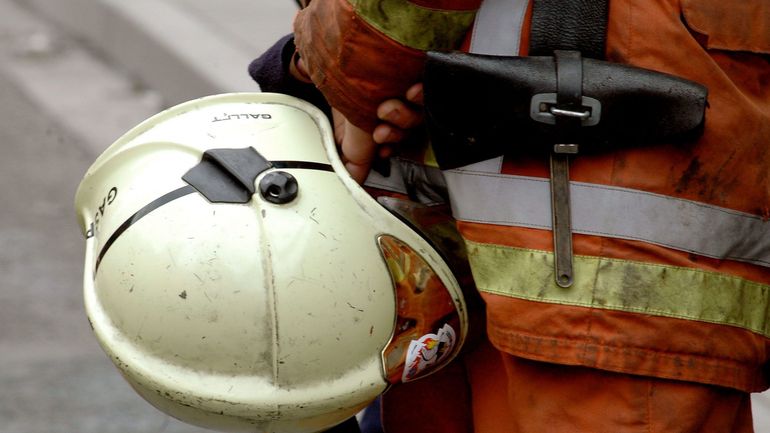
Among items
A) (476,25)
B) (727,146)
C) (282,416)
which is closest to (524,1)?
(476,25)

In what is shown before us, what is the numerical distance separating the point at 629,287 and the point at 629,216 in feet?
0.33

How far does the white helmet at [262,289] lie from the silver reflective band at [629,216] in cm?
20

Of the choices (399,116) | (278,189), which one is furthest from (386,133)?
(278,189)

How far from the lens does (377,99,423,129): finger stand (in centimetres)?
186

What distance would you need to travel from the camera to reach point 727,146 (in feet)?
5.65

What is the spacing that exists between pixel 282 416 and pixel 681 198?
69 cm

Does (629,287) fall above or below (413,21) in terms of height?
below

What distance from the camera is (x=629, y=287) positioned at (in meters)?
1.70

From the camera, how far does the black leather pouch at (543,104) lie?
1677 mm

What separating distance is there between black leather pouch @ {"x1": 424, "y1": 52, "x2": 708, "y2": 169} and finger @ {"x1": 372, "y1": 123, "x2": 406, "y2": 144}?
15cm

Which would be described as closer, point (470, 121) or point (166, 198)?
point (470, 121)

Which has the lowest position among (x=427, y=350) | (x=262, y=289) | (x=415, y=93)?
(x=427, y=350)

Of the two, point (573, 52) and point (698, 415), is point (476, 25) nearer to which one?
point (573, 52)

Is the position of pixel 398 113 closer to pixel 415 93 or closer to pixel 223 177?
pixel 415 93
